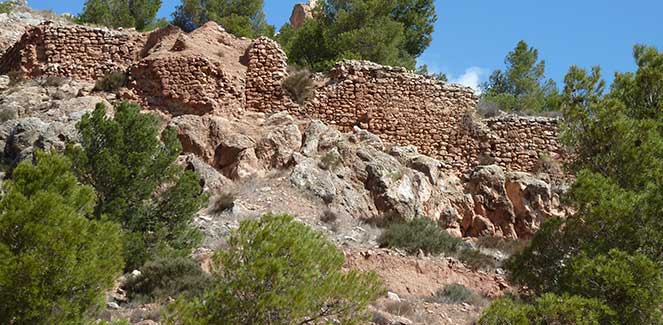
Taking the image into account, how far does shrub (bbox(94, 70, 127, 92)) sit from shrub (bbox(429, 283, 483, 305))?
8.60 metres

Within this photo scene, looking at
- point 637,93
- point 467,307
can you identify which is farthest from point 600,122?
point 467,307

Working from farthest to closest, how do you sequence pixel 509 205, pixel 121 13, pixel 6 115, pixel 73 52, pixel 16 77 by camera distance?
pixel 121 13, pixel 73 52, pixel 16 77, pixel 509 205, pixel 6 115

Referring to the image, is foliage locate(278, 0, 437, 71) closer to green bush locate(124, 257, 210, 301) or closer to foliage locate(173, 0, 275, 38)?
foliage locate(173, 0, 275, 38)

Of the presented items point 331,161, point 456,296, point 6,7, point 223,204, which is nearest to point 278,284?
point 456,296

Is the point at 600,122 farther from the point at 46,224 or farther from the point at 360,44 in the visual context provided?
the point at 360,44

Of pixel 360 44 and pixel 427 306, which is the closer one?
pixel 427 306

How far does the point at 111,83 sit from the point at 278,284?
10.6 m

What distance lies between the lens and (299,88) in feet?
59.1

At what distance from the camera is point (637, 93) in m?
12.1

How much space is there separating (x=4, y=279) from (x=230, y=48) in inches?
471

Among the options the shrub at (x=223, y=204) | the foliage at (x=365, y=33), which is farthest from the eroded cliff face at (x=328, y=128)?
the foliage at (x=365, y=33)

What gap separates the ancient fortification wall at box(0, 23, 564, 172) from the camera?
698 inches

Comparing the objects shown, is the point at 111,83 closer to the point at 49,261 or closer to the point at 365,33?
the point at 365,33

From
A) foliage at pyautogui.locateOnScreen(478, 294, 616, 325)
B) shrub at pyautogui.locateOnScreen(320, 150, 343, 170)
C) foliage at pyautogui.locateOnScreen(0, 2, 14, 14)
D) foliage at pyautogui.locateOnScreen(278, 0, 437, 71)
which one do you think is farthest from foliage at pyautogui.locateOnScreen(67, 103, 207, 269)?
foliage at pyautogui.locateOnScreen(0, 2, 14, 14)
